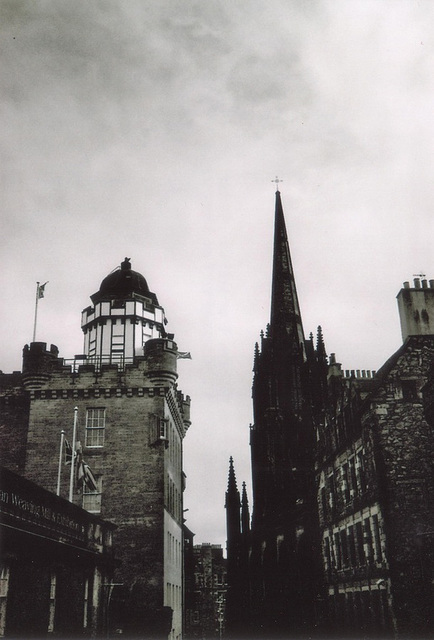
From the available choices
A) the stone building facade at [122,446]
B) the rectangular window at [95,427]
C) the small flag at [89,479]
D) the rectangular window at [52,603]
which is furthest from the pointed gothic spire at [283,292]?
the rectangular window at [52,603]

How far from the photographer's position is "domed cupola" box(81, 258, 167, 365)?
134ft

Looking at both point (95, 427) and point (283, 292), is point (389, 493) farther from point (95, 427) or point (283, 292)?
point (283, 292)

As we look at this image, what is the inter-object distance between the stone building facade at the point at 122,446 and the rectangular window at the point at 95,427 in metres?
0.05

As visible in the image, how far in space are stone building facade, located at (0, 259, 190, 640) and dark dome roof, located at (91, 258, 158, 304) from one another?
756 centimetres

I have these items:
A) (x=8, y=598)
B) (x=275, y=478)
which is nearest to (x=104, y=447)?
(x=8, y=598)

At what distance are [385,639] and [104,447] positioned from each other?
15.1 meters

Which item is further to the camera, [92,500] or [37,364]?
[37,364]

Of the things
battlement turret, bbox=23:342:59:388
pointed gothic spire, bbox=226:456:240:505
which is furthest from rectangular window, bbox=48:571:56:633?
pointed gothic spire, bbox=226:456:240:505

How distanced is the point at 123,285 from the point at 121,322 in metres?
3.34

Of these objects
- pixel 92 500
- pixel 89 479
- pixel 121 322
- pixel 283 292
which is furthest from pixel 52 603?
pixel 283 292

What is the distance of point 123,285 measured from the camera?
144 ft

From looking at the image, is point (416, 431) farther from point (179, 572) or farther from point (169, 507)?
point (179, 572)

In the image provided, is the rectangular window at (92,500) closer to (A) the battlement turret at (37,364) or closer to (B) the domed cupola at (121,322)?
(A) the battlement turret at (37,364)

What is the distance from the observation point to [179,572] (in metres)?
39.9
